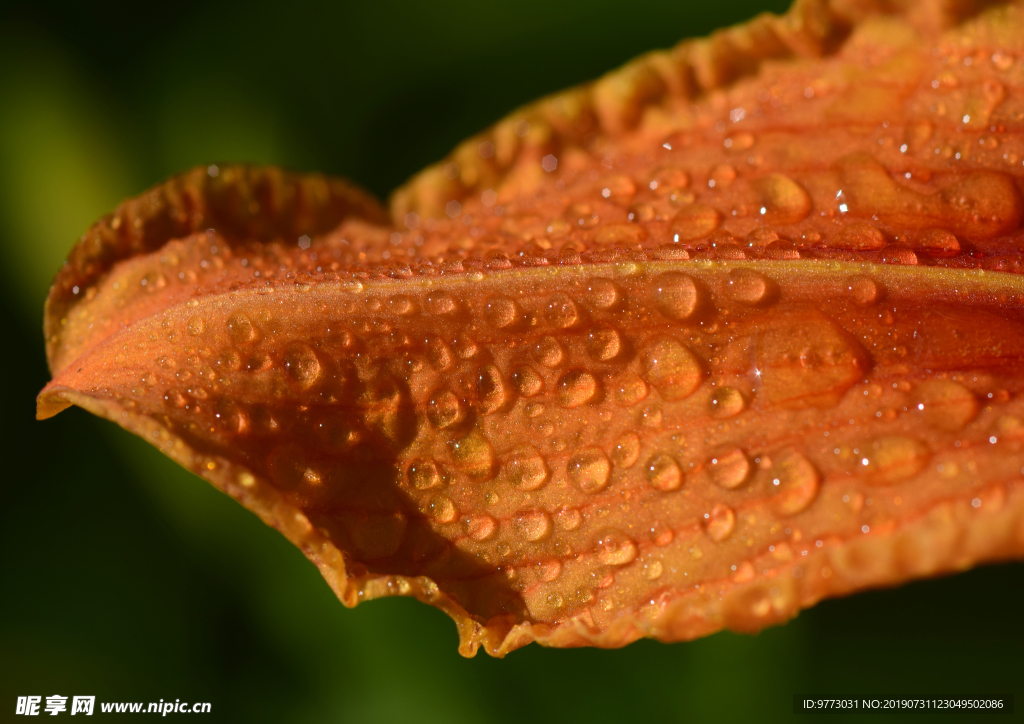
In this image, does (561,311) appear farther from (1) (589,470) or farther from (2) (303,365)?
(2) (303,365)

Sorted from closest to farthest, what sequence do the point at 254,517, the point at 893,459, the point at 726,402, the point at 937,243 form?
the point at 893,459, the point at 726,402, the point at 937,243, the point at 254,517

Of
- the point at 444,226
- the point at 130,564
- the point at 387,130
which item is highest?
the point at 387,130

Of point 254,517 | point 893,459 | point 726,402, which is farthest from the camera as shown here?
point 254,517

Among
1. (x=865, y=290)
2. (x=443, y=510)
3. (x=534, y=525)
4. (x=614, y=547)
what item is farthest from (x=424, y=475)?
(x=865, y=290)

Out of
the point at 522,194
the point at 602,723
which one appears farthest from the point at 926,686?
the point at 522,194

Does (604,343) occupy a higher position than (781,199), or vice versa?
(781,199)

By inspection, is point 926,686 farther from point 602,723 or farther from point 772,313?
point 772,313
